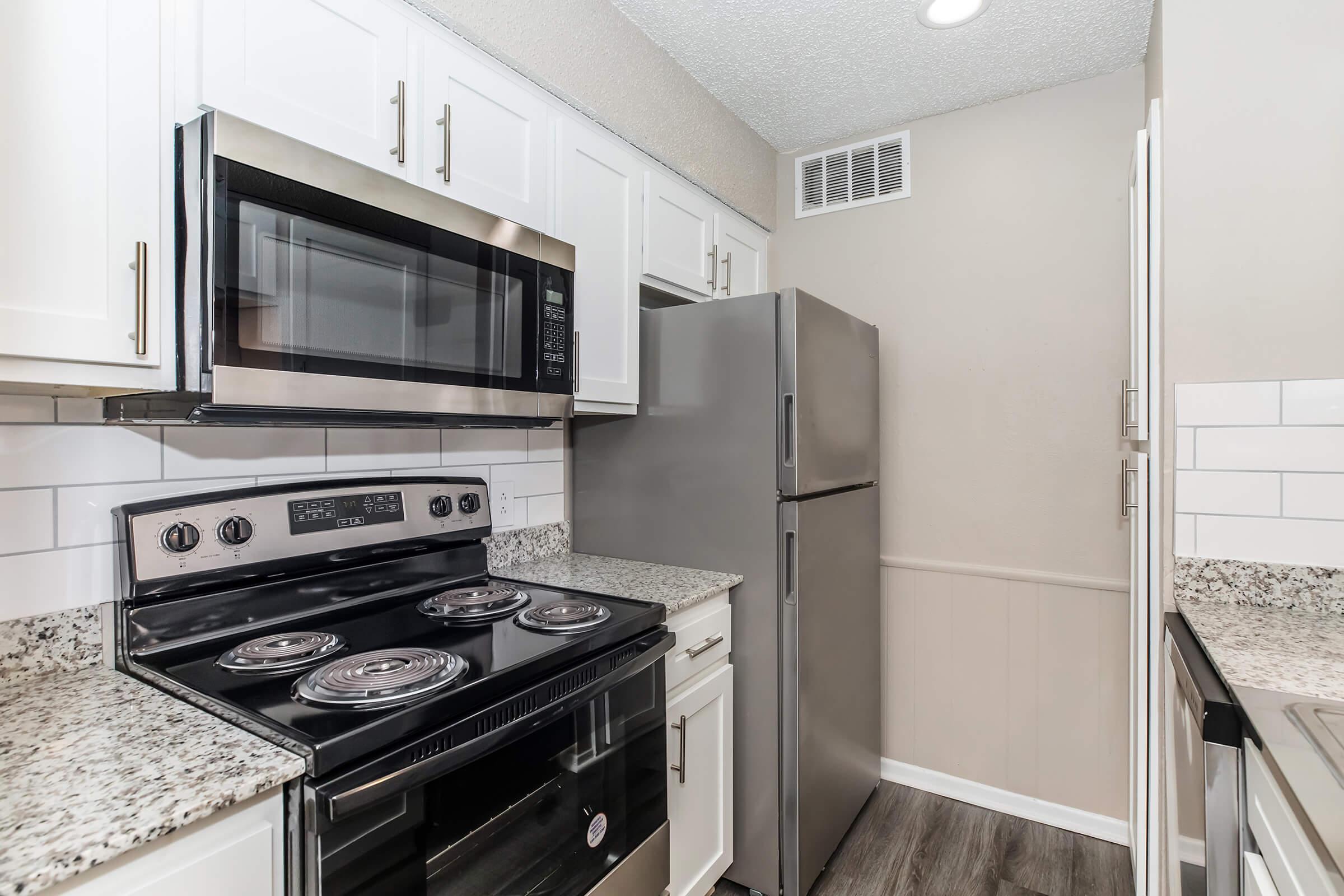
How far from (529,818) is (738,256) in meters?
2.00

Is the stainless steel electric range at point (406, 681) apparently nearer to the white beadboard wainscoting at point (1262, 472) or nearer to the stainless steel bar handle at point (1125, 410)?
the white beadboard wainscoting at point (1262, 472)

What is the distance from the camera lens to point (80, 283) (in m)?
0.90

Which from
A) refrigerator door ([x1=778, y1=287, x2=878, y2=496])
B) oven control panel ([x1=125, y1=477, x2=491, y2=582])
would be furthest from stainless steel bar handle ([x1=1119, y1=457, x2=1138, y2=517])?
oven control panel ([x1=125, y1=477, x2=491, y2=582])

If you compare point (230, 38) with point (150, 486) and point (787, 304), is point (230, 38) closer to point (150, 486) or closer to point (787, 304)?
point (150, 486)

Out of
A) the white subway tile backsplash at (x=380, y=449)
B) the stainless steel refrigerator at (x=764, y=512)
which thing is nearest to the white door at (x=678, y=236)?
the stainless steel refrigerator at (x=764, y=512)

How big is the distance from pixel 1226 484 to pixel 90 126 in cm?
208

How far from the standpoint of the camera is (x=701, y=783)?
166 cm

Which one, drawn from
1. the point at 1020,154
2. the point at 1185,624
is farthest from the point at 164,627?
the point at 1020,154

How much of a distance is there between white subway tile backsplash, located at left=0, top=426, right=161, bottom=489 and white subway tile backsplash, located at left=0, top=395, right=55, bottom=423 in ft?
0.04

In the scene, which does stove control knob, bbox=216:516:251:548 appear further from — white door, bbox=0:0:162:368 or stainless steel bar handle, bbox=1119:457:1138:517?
stainless steel bar handle, bbox=1119:457:1138:517

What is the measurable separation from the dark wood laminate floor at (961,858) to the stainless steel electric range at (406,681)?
2.79 ft

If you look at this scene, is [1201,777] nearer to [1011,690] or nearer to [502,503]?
[1011,690]

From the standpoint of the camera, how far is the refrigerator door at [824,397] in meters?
1.74

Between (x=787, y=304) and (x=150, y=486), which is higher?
(x=787, y=304)
